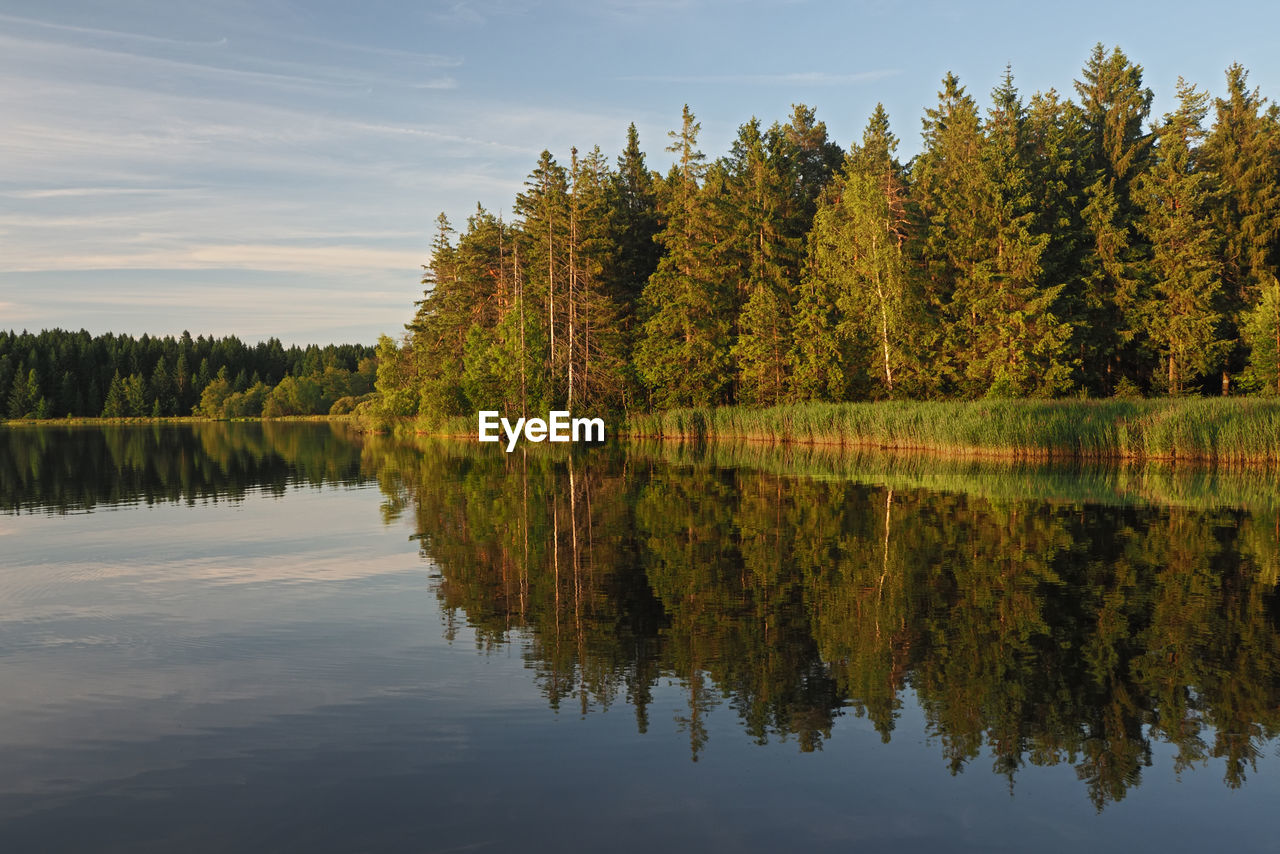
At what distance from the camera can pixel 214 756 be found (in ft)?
27.2

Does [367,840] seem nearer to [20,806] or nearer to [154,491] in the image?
[20,806]

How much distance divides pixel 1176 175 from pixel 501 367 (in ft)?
153

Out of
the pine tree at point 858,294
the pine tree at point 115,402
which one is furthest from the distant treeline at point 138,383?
the pine tree at point 858,294

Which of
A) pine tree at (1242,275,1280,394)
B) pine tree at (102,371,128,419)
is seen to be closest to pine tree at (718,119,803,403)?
pine tree at (1242,275,1280,394)

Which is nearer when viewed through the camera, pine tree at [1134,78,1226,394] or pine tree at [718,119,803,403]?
pine tree at [1134,78,1226,394]

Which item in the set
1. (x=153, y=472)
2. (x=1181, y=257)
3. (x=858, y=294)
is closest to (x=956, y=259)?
(x=858, y=294)

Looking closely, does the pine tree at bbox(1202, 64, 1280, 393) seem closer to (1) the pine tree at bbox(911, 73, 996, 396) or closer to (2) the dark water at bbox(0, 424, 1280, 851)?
(1) the pine tree at bbox(911, 73, 996, 396)

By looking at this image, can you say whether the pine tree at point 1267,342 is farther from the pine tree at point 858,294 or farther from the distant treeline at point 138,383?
the distant treeline at point 138,383

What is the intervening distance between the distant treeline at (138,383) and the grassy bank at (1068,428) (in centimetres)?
11716

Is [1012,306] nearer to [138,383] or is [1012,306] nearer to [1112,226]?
[1112,226]

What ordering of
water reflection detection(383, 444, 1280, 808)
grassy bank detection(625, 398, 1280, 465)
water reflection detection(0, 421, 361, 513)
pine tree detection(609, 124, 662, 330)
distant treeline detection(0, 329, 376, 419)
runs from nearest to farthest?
water reflection detection(383, 444, 1280, 808), water reflection detection(0, 421, 361, 513), grassy bank detection(625, 398, 1280, 465), pine tree detection(609, 124, 662, 330), distant treeline detection(0, 329, 376, 419)

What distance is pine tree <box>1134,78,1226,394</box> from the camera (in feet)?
175

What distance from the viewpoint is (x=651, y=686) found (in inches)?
393

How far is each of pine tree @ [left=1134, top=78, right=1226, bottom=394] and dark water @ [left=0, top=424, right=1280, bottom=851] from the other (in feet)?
121
